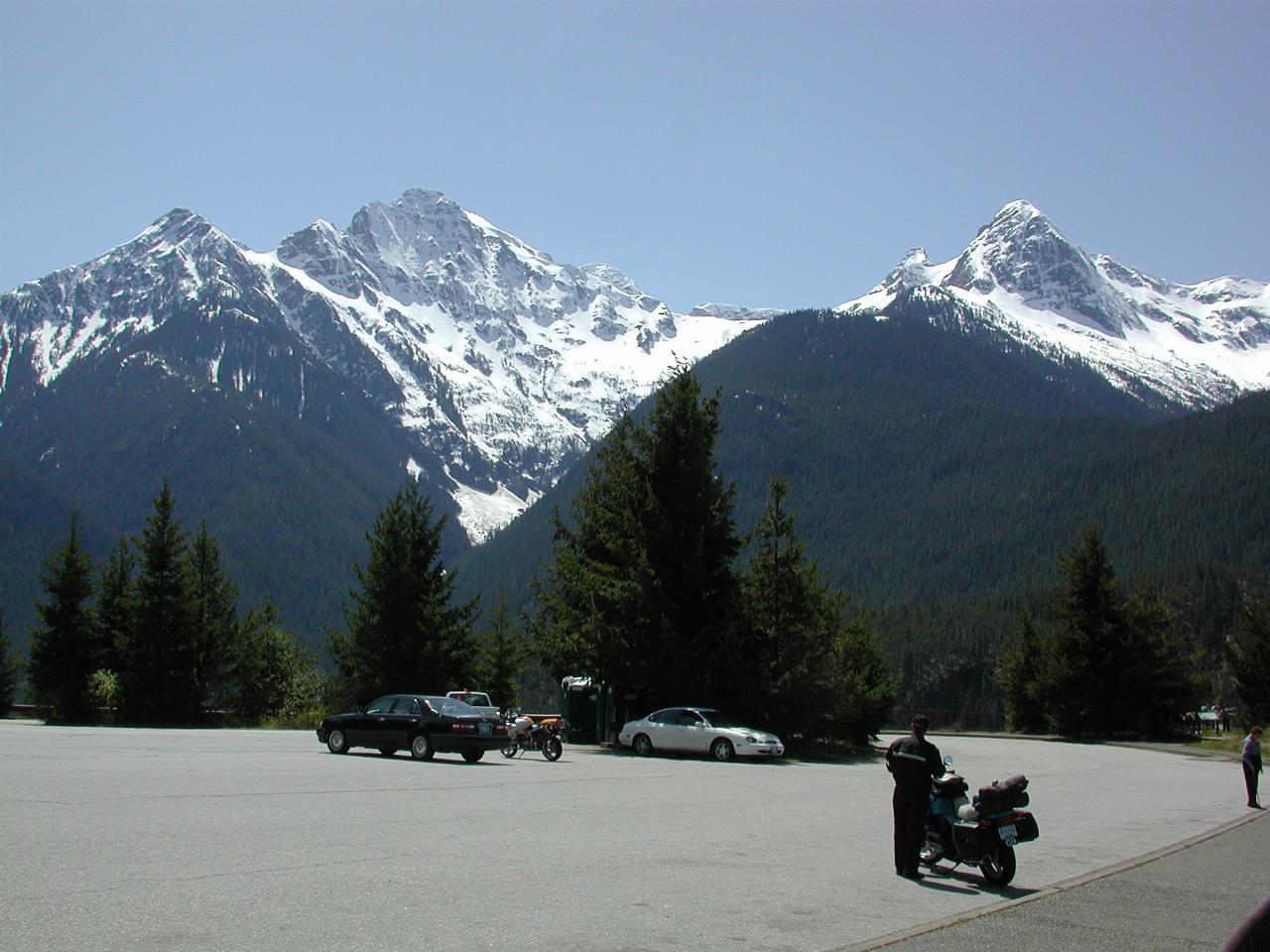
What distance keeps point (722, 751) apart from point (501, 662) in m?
31.9

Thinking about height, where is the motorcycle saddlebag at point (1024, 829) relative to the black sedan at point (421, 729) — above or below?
below

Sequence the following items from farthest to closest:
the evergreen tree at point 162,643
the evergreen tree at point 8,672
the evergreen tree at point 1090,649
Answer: the evergreen tree at point 8,672 < the evergreen tree at point 1090,649 < the evergreen tree at point 162,643

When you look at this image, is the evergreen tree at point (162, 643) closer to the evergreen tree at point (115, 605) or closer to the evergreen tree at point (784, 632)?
the evergreen tree at point (115, 605)

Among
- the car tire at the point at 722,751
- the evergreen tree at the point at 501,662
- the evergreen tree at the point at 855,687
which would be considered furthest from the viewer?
the evergreen tree at the point at 501,662

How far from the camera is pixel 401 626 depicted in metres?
46.3

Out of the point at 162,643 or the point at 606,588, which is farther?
the point at 162,643

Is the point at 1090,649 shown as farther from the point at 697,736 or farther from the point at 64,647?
the point at 64,647

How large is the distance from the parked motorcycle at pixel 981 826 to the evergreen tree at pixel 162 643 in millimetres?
41978

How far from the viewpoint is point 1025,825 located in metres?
11.7

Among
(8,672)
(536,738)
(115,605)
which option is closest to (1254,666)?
(536,738)

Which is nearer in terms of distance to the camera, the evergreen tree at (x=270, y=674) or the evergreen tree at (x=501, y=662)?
the evergreen tree at (x=270, y=674)

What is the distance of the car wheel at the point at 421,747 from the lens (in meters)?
26.3

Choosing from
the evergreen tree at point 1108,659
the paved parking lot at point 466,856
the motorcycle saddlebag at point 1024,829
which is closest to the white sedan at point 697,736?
the paved parking lot at point 466,856

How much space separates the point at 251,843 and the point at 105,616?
4338 cm
